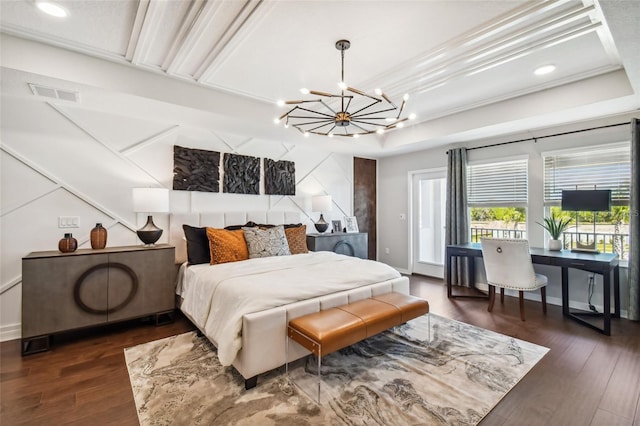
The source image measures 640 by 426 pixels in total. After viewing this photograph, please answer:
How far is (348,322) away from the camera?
2223 mm

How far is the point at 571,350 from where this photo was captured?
8.83 feet

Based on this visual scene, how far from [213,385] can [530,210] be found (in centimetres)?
463

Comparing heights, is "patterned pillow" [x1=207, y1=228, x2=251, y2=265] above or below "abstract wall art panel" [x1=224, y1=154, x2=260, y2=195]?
below

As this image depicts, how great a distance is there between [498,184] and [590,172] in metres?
1.08

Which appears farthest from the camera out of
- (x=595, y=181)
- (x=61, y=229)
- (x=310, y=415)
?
(x=595, y=181)

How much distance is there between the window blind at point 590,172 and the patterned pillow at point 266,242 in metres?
3.77

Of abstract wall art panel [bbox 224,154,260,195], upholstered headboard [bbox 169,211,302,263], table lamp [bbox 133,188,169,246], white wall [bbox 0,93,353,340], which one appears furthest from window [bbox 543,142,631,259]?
table lamp [bbox 133,188,169,246]

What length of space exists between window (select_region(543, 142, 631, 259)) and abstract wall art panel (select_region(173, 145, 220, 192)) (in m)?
4.72

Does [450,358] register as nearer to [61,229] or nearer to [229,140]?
[229,140]

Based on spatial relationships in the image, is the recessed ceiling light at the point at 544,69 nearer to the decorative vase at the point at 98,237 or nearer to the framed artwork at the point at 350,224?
the framed artwork at the point at 350,224

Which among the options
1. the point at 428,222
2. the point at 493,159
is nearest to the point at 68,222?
the point at 428,222

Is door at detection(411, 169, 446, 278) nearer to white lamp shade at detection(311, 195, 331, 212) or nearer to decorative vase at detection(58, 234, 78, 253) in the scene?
white lamp shade at detection(311, 195, 331, 212)

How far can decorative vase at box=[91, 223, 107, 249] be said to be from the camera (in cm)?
313

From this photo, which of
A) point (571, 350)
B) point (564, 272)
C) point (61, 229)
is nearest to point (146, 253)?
point (61, 229)
